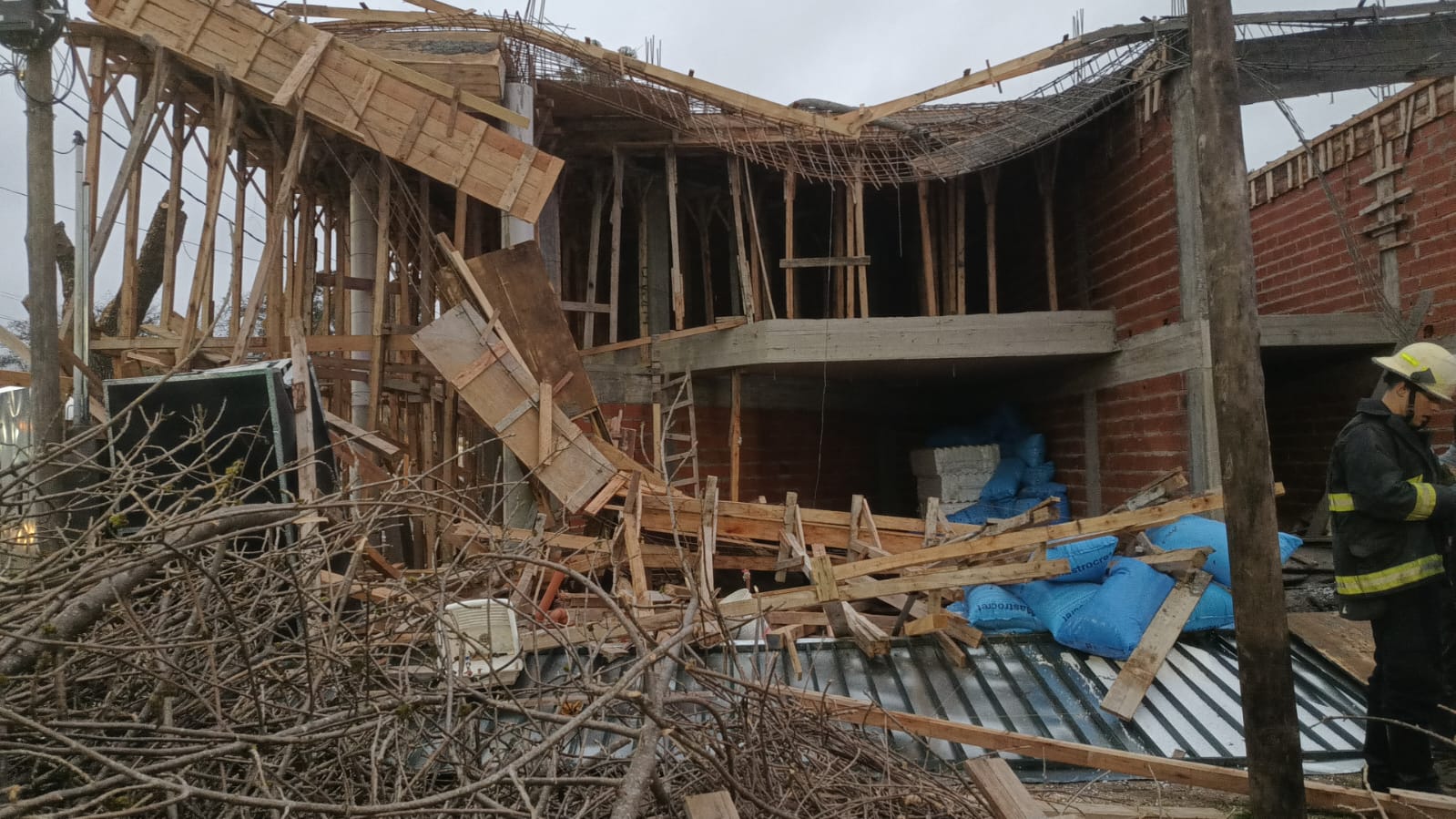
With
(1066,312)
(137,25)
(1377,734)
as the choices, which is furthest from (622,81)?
(1377,734)

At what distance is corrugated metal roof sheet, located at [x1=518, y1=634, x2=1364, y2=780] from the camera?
415 centimetres

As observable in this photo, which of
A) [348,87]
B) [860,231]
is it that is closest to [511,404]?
[348,87]

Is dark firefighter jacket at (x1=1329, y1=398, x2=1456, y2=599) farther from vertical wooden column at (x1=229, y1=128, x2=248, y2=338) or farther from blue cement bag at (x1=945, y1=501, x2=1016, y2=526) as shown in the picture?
vertical wooden column at (x1=229, y1=128, x2=248, y2=338)

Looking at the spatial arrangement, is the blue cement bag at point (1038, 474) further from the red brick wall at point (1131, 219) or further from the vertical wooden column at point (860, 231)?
the vertical wooden column at point (860, 231)

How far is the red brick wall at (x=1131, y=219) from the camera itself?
7.42 m

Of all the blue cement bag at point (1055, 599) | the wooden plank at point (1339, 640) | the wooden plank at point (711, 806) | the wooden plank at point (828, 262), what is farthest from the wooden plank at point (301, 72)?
the wooden plank at point (1339, 640)

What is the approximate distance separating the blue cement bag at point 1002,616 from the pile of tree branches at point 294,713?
2.24 m

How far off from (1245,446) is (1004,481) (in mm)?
6492

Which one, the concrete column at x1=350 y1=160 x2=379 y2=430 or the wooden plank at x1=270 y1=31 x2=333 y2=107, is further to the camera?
the concrete column at x1=350 y1=160 x2=379 y2=430

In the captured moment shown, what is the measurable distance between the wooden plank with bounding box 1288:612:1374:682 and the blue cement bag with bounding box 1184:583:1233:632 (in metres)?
0.52

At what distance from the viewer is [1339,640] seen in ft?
16.6

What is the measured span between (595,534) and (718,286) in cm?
663

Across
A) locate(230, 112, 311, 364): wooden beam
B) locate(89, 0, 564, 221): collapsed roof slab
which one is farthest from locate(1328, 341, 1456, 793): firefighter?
locate(230, 112, 311, 364): wooden beam

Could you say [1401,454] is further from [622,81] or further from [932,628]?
[622,81]
